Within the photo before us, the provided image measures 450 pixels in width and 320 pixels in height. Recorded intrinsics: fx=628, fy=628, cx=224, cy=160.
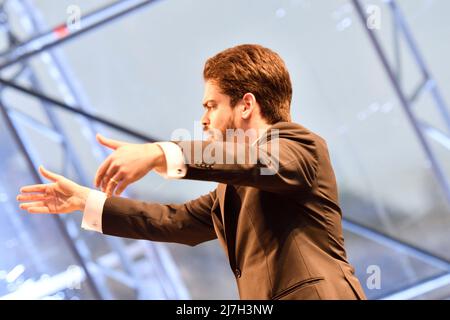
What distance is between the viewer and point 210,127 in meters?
1.11

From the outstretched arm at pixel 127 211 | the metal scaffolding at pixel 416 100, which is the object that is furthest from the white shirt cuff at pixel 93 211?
the metal scaffolding at pixel 416 100

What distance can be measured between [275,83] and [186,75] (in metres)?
1.83

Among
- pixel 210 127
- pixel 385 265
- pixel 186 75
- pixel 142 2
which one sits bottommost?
pixel 385 265

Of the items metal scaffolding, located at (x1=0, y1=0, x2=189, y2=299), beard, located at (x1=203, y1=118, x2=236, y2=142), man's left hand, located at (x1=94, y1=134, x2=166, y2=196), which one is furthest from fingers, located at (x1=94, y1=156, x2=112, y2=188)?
metal scaffolding, located at (x1=0, y1=0, x2=189, y2=299)

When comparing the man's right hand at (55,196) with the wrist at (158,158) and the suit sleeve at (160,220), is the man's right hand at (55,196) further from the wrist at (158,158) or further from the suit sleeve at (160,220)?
the wrist at (158,158)

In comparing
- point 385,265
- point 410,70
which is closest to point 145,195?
point 385,265

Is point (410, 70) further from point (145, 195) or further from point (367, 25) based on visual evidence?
point (145, 195)

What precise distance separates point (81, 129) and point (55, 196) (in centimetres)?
173

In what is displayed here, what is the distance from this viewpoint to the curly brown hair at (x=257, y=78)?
3.61 ft

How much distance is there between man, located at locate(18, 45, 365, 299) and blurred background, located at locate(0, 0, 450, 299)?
1453 mm

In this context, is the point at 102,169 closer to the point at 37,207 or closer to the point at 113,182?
the point at 113,182

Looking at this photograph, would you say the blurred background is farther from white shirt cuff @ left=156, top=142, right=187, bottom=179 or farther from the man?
white shirt cuff @ left=156, top=142, right=187, bottom=179
